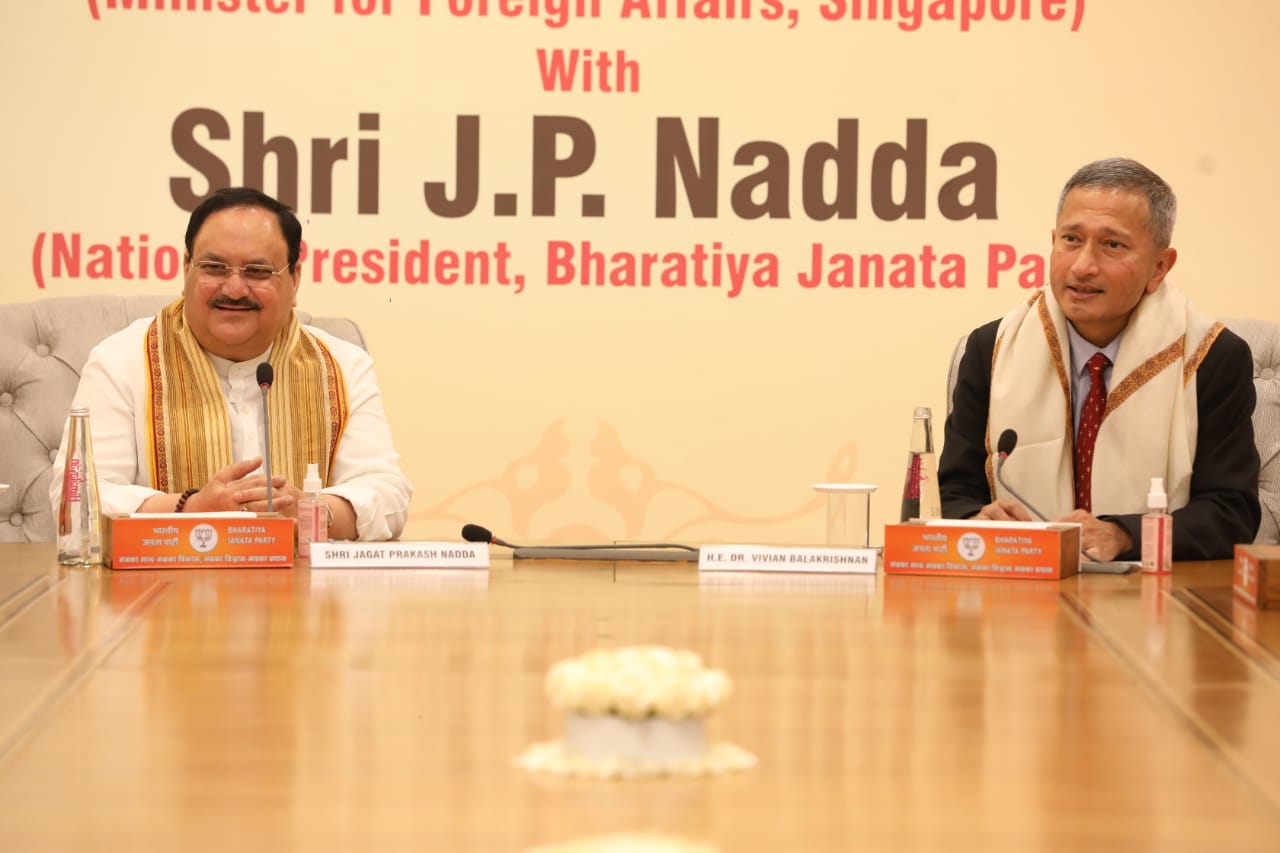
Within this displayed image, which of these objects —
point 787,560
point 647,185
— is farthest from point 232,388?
point 787,560

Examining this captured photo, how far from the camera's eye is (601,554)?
268cm

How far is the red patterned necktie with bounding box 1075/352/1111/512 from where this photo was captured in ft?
11.1

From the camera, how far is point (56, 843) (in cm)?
107

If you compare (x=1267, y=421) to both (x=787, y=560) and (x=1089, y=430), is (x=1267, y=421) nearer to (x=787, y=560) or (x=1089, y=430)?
(x=1089, y=430)

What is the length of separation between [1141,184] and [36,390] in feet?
8.23

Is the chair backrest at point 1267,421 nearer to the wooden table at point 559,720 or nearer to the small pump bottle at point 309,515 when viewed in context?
the wooden table at point 559,720

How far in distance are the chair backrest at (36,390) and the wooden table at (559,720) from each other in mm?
1352

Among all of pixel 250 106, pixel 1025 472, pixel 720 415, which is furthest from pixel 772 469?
pixel 250 106

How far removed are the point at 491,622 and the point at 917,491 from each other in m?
1.03

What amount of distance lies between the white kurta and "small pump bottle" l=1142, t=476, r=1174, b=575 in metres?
1.48

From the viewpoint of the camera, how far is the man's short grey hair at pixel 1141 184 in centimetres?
333

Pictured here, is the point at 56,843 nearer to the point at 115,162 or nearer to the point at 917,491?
the point at 917,491

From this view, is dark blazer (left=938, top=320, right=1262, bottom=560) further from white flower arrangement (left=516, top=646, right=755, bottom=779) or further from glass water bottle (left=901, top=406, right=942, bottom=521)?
white flower arrangement (left=516, top=646, right=755, bottom=779)

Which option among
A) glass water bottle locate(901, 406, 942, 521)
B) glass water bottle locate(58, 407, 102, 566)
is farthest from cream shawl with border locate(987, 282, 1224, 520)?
glass water bottle locate(58, 407, 102, 566)
